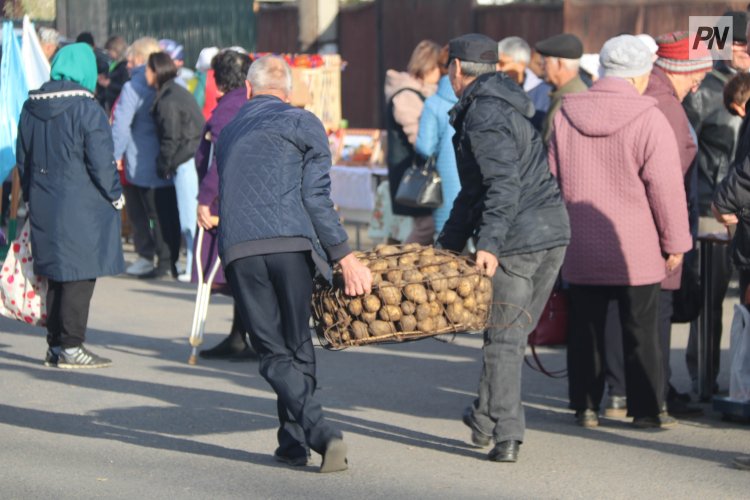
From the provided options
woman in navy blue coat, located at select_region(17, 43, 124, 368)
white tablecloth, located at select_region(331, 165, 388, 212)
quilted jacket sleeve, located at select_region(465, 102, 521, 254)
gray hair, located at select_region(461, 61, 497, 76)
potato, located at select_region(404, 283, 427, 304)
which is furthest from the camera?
white tablecloth, located at select_region(331, 165, 388, 212)

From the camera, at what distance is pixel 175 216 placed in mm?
13719

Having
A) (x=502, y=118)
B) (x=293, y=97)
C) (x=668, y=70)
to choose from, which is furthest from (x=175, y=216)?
(x=502, y=118)

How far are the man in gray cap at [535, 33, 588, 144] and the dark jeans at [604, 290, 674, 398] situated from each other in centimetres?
183

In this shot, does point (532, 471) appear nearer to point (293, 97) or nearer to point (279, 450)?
point (279, 450)

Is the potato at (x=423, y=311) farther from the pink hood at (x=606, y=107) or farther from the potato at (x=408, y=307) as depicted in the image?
the pink hood at (x=606, y=107)

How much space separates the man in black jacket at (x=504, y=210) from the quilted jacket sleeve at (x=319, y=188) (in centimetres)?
67

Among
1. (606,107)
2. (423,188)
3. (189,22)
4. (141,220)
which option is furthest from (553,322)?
(189,22)

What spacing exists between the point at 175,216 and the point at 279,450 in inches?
281

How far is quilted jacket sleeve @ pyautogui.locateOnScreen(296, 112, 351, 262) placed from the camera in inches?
250

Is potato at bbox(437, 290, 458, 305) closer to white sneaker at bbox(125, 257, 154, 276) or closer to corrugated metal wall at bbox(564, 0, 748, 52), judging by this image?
white sneaker at bbox(125, 257, 154, 276)

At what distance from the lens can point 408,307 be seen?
6.23m

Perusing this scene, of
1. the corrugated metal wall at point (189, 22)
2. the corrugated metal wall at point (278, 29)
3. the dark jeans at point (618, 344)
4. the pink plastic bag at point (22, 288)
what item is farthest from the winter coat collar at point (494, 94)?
the corrugated metal wall at point (278, 29)

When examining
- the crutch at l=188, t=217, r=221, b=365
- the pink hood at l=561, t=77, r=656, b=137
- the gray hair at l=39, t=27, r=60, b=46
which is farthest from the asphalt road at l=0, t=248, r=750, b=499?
the gray hair at l=39, t=27, r=60, b=46

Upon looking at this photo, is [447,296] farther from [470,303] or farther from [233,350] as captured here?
[233,350]
